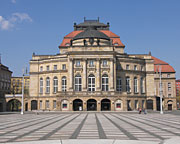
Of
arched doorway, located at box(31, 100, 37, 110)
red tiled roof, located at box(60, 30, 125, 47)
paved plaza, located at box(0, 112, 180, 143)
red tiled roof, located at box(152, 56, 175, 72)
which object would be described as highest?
red tiled roof, located at box(60, 30, 125, 47)

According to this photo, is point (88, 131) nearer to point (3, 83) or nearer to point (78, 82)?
point (78, 82)

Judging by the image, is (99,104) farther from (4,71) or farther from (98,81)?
(4,71)

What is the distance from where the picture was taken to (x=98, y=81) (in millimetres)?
72000

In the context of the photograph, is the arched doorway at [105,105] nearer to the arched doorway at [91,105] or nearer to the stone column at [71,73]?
the arched doorway at [91,105]

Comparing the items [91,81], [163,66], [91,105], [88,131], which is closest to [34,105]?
[91,81]

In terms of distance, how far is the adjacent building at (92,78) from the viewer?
68.3 metres

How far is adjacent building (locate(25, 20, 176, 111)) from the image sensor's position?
68312 mm

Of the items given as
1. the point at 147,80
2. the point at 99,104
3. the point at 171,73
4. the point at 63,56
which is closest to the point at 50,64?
the point at 63,56

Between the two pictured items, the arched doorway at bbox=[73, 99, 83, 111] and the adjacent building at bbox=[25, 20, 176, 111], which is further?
the arched doorway at bbox=[73, 99, 83, 111]

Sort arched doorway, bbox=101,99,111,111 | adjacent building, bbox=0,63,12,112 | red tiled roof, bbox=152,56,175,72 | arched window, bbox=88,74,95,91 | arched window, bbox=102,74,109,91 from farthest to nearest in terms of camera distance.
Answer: red tiled roof, bbox=152,56,175,72 < adjacent building, bbox=0,63,12,112 < arched window, bbox=102,74,109,91 < arched window, bbox=88,74,95,91 < arched doorway, bbox=101,99,111,111

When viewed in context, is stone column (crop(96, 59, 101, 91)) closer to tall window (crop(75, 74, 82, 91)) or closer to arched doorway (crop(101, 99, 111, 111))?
arched doorway (crop(101, 99, 111, 111))

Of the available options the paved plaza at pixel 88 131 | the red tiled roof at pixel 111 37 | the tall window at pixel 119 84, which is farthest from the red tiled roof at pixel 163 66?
the paved plaza at pixel 88 131

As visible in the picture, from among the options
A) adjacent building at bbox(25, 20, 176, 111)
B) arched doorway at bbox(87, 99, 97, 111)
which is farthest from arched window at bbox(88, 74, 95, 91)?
arched doorway at bbox(87, 99, 97, 111)

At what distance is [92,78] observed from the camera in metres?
73.0
